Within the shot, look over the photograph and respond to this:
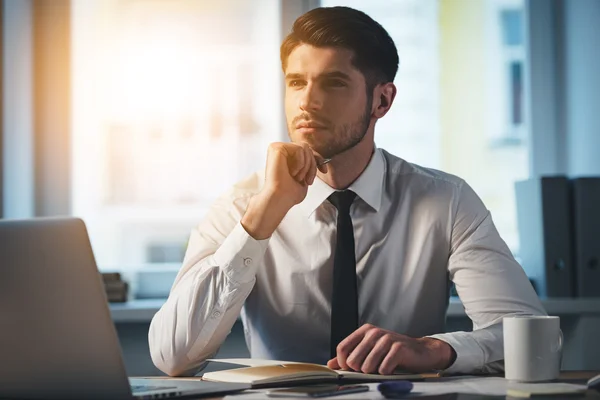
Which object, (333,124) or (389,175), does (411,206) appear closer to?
(389,175)

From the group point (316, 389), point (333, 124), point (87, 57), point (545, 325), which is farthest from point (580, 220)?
point (87, 57)

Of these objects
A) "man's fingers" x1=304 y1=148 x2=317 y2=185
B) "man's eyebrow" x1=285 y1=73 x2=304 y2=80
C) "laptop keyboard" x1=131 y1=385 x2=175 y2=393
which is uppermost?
"man's eyebrow" x1=285 y1=73 x2=304 y2=80

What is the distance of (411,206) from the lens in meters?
1.95

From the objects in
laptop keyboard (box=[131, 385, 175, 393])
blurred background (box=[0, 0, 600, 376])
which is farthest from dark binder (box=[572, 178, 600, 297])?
laptop keyboard (box=[131, 385, 175, 393])

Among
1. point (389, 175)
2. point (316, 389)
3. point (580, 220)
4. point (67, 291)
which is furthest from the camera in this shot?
point (580, 220)

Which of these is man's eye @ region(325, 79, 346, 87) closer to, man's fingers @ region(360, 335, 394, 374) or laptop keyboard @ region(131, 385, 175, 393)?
man's fingers @ region(360, 335, 394, 374)

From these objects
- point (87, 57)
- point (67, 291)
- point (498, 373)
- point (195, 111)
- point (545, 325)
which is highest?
point (87, 57)

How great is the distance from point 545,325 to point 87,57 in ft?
7.38

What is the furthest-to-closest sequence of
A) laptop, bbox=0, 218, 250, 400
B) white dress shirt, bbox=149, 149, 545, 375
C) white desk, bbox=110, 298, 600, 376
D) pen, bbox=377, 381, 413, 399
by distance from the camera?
white desk, bbox=110, 298, 600, 376
white dress shirt, bbox=149, 149, 545, 375
pen, bbox=377, 381, 413, 399
laptop, bbox=0, 218, 250, 400

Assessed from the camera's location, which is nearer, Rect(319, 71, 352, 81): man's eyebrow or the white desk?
Rect(319, 71, 352, 81): man's eyebrow

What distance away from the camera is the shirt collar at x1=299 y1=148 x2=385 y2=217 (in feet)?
6.28

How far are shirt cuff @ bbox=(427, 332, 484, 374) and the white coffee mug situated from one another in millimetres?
209

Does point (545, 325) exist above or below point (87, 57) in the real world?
below

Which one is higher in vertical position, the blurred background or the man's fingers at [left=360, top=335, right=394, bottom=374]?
the blurred background
